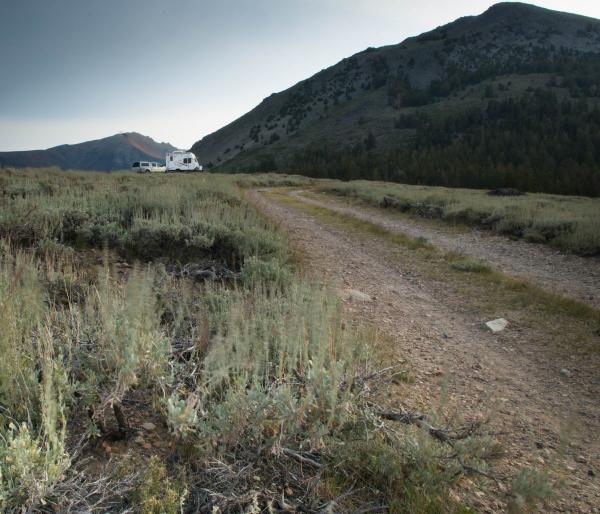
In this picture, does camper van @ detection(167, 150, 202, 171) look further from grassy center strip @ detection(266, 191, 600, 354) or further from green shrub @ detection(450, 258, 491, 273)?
green shrub @ detection(450, 258, 491, 273)

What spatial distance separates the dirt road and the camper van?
2032 inches

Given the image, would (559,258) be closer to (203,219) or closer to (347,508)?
(203,219)

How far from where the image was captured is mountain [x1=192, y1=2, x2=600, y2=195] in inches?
2234

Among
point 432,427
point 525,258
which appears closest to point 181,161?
point 525,258

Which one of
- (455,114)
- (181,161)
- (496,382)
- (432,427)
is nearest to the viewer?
(432,427)

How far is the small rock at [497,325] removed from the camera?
5.56m

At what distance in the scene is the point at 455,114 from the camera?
90.7 m

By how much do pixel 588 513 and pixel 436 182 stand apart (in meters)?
53.1

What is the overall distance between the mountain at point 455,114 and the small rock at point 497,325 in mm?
40626

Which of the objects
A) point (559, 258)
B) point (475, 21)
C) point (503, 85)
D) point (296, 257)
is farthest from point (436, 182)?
point (475, 21)

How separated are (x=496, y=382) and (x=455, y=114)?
97806mm

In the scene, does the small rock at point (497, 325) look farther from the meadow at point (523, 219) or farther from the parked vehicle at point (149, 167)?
the parked vehicle at point (149, 167)

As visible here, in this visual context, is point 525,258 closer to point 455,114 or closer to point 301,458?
point 301,458

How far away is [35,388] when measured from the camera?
2.30 metres
